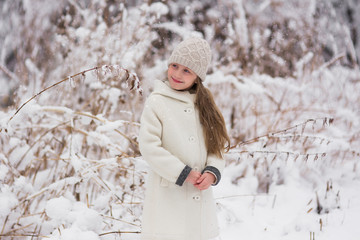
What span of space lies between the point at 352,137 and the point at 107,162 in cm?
218

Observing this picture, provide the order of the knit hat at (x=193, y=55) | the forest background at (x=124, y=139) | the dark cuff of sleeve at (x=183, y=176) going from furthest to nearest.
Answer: the forest background at (x=124, y=139) → the knit hat at (x=193, y=55) → the dark cuff of sleeve at (x=183, y=176)

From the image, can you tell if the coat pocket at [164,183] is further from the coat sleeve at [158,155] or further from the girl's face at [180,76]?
the girl's face at [180,76]

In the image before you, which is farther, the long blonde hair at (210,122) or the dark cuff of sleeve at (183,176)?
the long blonde hair at (210,122)

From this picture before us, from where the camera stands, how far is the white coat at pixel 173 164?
1157 mm

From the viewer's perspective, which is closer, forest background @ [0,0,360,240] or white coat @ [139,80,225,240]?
white coat @ [139,80,225,240]

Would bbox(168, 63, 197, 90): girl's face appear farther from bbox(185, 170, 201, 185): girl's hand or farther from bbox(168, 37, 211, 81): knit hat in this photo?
bbox(185, 170, 201, 185): girl's hand

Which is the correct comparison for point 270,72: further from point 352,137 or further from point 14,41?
point 14,41

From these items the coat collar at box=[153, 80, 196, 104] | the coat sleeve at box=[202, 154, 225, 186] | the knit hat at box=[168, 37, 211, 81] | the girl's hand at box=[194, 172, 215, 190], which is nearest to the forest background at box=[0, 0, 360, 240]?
the coat collar at box=[153, 80, 196, 104]


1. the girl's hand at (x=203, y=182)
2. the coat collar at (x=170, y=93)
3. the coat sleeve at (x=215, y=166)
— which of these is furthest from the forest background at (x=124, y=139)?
the girl's hand at (x=203, y=182)

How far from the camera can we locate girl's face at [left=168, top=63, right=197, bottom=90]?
125cm

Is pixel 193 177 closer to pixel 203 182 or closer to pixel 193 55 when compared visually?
pixel 203 182

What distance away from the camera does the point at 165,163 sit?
113 centimetres

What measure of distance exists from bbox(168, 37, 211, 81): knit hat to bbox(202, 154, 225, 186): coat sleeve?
35 cm

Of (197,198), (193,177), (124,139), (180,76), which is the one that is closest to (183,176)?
(193,177)
